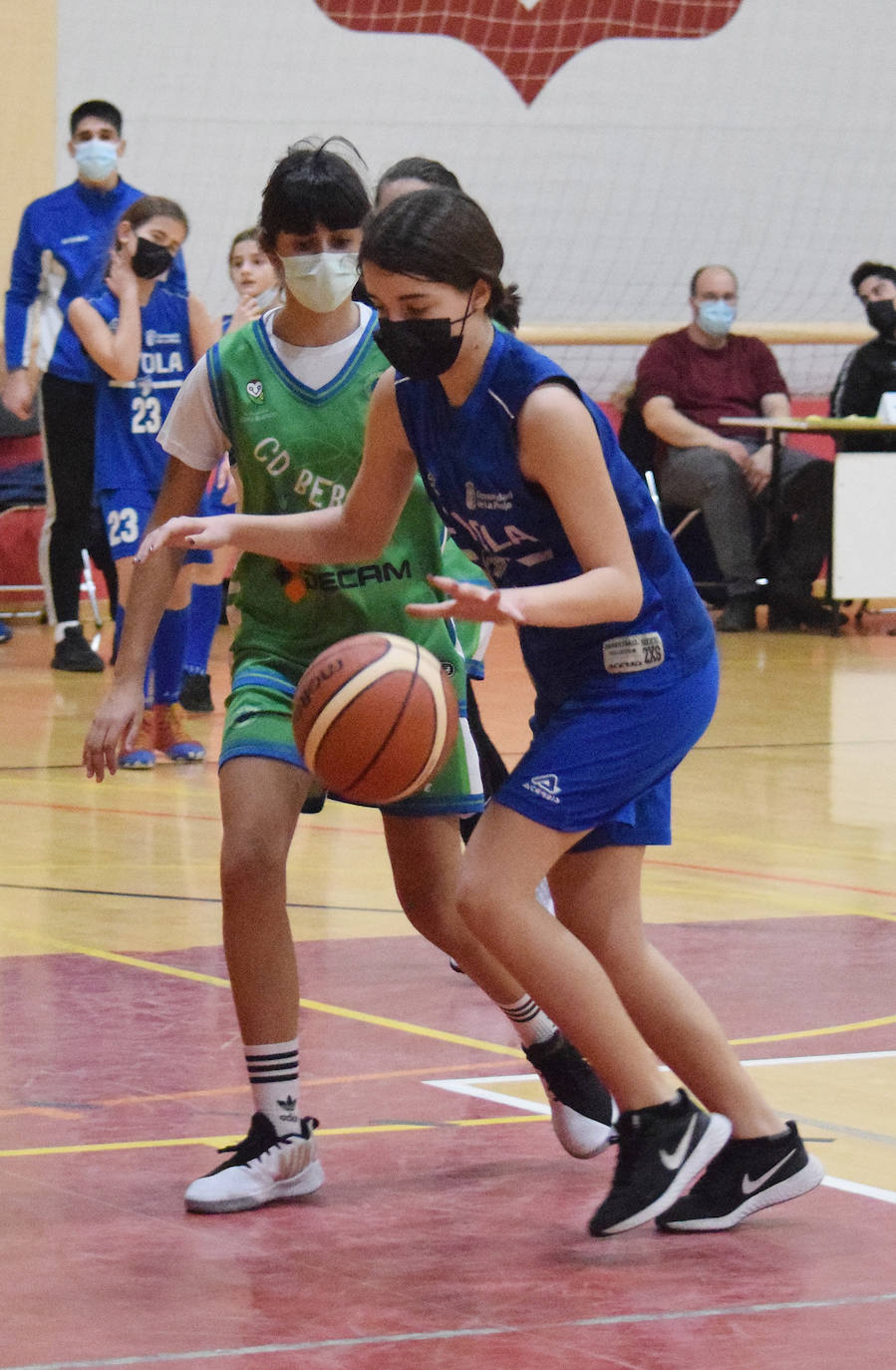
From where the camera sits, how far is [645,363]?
13258mm

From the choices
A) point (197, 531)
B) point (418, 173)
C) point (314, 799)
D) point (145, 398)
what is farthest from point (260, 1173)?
point (145, 398)

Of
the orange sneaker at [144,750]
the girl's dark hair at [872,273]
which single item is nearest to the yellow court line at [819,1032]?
the orange sneaker at [144,750]

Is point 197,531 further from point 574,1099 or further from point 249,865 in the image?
point 574,1099

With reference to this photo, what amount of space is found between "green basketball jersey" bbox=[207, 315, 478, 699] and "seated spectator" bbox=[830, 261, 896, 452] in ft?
31.5

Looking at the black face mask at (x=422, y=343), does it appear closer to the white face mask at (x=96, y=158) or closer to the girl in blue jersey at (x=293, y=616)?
the girl in blue jersey at (x=293, y=616)

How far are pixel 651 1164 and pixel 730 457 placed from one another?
32.6ft

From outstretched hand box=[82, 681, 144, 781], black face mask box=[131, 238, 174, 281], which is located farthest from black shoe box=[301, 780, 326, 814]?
black face mask box=[131, 238, 174, 281]

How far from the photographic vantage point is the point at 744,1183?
11.7 ft

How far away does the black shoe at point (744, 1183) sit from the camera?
3.54 meters

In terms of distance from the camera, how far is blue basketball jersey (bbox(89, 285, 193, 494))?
30.6 ft

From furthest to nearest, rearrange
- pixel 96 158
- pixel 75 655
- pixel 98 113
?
pixel 75 655
pixel 96 158
pixel 98 113

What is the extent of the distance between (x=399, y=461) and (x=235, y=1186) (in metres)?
1.18

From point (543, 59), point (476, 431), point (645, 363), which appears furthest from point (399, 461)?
point (543, 59)

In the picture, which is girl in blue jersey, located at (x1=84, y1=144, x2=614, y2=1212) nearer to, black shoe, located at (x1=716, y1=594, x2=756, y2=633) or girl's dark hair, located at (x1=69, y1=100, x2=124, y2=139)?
girl's dark hair, located at (x1=69, y1=100, x2=124, y2=139)
